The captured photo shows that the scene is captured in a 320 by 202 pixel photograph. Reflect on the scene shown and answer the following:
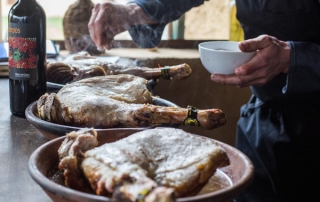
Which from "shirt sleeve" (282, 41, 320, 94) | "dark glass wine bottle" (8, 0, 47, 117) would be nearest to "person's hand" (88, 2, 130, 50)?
"dark glass wine bottle" (8, 0, 47, 117)

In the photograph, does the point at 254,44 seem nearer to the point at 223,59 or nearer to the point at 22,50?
the point at 223,59

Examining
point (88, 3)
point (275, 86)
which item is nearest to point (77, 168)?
point (275, 86)

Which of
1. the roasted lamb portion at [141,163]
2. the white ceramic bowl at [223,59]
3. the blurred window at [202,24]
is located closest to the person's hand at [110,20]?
→ the white ceramic bowl at [223,59]

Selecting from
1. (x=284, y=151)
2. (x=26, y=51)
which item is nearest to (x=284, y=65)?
(x=284, y=151)

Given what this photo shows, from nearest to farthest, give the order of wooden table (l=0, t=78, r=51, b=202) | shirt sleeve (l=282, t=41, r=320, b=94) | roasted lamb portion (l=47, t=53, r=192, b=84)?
wooden table (l=0, t=78, r=51, b=202) < shirt sleeve (l=282, t=41, r=320, b=94) < roasted lamb portion (l=47, t=53, r=192, b=84)

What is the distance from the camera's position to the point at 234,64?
1.36m

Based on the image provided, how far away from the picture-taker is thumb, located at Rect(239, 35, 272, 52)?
4.47 ft

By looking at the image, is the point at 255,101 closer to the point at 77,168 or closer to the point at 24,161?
the point at 24,161

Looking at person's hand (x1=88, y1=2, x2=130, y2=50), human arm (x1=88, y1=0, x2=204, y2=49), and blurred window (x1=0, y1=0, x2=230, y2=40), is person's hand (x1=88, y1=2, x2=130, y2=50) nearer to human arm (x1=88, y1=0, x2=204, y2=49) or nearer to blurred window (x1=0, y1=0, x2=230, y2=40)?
human arm (x1=88, y1=0, x2=204, y2=49)

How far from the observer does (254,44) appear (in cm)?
141

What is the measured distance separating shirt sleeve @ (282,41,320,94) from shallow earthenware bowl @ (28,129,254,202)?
0.82m

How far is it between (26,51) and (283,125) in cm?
112

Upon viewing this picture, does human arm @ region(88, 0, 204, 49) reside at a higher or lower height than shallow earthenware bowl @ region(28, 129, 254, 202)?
higher

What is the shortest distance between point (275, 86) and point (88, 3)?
151 cm
